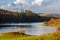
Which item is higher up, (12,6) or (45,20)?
(12,6)

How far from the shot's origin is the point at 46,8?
9.24 m

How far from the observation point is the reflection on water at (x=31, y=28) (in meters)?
8.88

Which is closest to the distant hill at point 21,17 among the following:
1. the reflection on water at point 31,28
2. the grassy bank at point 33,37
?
the reflection on water at point 31,28

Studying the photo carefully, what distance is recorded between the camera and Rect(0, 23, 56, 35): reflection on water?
8.88m

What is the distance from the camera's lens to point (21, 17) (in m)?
9.31

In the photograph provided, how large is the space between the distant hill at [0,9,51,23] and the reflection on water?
0.79ft

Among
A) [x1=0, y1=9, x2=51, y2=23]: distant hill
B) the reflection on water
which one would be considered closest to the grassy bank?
the reflection on water

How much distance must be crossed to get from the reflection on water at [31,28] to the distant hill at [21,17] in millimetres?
242

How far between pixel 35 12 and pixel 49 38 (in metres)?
1.62

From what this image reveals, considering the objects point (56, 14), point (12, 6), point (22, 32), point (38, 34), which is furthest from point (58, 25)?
point (12, 6)

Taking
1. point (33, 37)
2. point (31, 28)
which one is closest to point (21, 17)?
point (31, 28)

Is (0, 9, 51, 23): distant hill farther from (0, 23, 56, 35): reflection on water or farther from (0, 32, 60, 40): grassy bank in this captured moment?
(0, 32, 60, 40): grassy bank

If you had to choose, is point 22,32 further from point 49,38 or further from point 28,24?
point 49,38

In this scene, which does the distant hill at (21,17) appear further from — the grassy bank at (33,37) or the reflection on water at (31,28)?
the grassy bank at (33,37)
